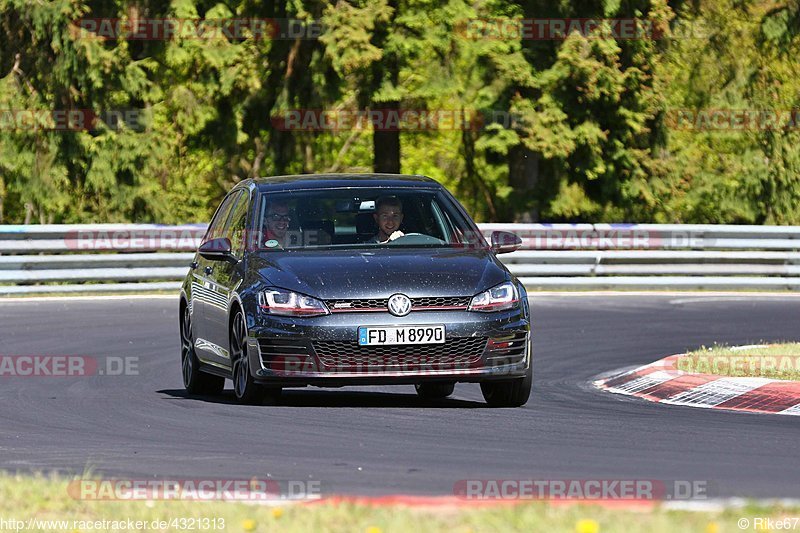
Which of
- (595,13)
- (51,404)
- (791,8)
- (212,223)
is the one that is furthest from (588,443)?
(791,8)

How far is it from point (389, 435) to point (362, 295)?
52.4 inches

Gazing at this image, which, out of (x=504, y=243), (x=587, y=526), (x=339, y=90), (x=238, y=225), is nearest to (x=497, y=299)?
(x=504, y=243)

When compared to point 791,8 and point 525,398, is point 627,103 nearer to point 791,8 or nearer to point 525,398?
point 791,8

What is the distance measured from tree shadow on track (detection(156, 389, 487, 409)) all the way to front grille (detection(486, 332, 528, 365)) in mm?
686

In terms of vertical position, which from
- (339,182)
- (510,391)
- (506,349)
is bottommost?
(510,391)

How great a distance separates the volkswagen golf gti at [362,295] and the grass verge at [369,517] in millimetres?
3823

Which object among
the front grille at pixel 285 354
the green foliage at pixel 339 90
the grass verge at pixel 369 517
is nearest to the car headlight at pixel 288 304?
the front grille at pixel 285 354

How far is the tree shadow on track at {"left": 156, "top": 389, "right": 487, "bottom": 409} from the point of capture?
12.0 m

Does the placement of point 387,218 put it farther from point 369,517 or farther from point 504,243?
point 369,517

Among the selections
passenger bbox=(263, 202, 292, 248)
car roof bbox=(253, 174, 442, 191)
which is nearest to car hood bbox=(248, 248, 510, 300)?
passenger bbox=(263, 202, 292, 248)

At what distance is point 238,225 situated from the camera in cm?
1283

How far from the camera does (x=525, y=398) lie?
11.8 metres

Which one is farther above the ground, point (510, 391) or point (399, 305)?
point (399, 305)

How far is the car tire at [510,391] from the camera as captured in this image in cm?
1168
